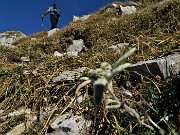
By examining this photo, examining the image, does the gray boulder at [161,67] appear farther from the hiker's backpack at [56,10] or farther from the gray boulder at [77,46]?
the hiker's backpack at [56,10]

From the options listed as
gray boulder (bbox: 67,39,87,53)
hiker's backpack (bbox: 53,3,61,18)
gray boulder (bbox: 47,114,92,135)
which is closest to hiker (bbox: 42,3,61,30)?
hiker's backpack (bbox: 53,3,61,18)

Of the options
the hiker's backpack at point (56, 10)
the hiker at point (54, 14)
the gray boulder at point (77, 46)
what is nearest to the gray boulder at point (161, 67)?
the gray boulder at point (77, 46)

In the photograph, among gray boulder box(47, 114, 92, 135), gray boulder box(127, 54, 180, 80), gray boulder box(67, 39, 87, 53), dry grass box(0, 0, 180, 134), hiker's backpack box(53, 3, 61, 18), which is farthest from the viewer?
hiker's backpack box(53, 3, 61, 18)

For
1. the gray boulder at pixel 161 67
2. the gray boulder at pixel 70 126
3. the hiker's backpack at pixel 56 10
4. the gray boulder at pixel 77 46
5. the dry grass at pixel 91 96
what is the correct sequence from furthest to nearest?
1. the hiker's backpack at pixel 56 10
2. the gray boulder at pixel 77 46
3. the gray boulder at pixel 161 67
4. the gray boulder at pixel 70 126
5. the dry grass at pixel 91 96

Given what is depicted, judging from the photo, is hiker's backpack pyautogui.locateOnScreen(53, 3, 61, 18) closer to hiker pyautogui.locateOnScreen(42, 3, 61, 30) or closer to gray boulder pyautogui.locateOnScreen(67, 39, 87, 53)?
hiker pyautogui.locateOnScreen(42, 3, 61, 30)

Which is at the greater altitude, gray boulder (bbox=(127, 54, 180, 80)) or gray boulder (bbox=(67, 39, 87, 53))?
gray boulder (bbox=(67, 39, 87, 53))

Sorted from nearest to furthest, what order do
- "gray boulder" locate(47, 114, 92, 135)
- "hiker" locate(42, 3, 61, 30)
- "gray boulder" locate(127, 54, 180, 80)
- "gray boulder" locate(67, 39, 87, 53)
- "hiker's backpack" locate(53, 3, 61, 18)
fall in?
"gray boulder" locate(47, 114, 92, 135), "gray boulder" locate(127, 54, 180, 80), "gray boulder" locate(67, 39, 87, 53), "hiker" locate(42, 3, 61, 30), "hiker's backpack" locate(53, 3, 61, 18)

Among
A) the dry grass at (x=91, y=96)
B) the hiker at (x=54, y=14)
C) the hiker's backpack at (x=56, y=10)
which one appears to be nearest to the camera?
the dry grass at (x=91, y=96)

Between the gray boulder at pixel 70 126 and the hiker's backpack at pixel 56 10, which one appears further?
the hiker's backpack at pixel 56 10

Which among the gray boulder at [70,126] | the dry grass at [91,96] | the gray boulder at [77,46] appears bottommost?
the gray boulder at [70,126]

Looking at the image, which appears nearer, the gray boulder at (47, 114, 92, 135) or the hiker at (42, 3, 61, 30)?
the gray boulder at (47, 114, 92, 135)

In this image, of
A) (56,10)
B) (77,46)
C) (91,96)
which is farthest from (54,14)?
(91,96)

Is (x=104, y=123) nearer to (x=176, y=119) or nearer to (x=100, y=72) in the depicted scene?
(x=176, y=119)

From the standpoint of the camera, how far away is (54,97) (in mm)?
5203
